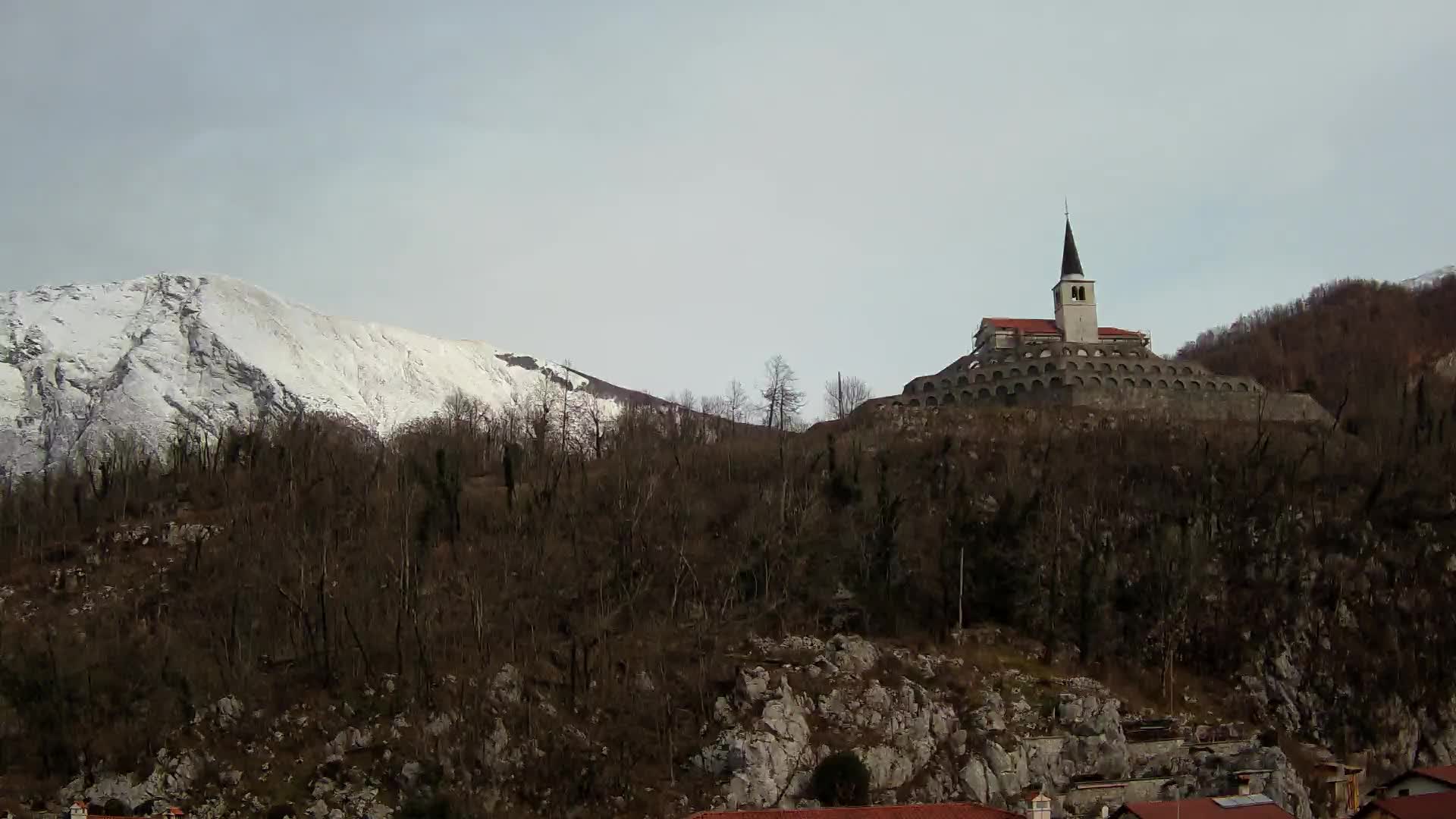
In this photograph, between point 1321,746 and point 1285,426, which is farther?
point 1285,426

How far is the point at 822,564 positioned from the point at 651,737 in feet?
49.0

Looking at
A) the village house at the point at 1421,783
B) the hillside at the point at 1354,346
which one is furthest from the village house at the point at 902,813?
the hillside at the point at 1354,346

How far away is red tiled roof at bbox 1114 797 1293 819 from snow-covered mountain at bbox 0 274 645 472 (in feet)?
262

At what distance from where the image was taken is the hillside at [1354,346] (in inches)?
→ 3374

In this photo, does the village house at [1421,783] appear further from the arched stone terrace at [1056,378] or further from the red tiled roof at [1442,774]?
the arched stone terrace at [1056,378]

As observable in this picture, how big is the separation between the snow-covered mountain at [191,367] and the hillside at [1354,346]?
55.6m

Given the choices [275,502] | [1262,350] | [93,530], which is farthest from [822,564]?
[1262,350]

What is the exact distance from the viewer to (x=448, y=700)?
51656 millimetres

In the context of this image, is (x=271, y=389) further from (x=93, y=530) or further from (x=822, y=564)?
(x=822, y=564)

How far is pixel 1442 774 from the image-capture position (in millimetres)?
43844

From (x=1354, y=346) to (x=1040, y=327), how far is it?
3714 centimetres

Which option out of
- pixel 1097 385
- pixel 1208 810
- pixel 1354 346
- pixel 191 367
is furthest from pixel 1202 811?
pixel 191 367

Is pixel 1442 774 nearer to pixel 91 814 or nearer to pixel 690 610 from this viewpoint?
pixel 690 610

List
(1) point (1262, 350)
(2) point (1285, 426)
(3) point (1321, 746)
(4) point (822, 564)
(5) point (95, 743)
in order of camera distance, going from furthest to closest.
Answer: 1. (1) point (1262, 350)
2. (2) point (1285, 426)
3. (4) point (822, 564)
4. (3) point (1321, 746)
5. (5) point (95, 743)
